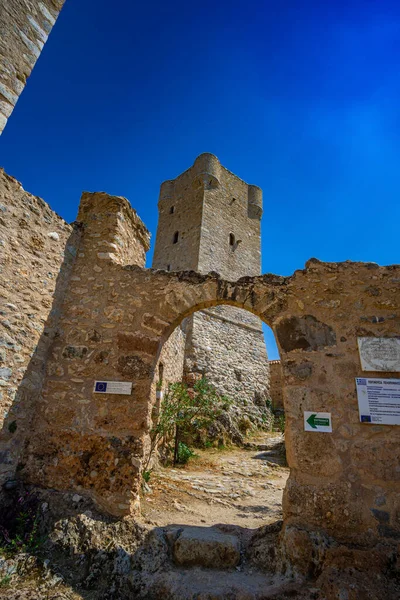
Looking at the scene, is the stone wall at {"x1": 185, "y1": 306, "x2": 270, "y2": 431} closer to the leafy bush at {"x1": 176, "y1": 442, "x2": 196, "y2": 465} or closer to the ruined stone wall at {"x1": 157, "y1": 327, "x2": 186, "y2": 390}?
the ruined stone wall at {"x1": 157, "y1": 327, "x2": 186, "y2": 390}

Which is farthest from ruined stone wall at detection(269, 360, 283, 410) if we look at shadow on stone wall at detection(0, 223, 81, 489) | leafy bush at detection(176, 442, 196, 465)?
shadow on stone wall at detection(0, 223, 81, 489)

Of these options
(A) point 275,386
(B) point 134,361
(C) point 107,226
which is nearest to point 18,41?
(C) point 107,226

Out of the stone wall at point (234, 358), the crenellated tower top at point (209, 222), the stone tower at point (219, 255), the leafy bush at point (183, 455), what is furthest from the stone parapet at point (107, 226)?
the crenellated tower top at point (209, 222)

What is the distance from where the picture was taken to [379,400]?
306cm

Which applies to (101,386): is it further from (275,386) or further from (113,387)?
(275,386)

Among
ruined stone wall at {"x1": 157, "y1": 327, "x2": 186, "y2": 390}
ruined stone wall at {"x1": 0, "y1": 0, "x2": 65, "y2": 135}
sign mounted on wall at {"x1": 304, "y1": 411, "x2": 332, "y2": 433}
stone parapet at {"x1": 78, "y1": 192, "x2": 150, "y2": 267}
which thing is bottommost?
sign mounted on wall at {"x1": 304, "y1": 411, "x2": 332, "y2": 433}

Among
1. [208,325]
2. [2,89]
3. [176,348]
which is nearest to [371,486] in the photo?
[2,89]

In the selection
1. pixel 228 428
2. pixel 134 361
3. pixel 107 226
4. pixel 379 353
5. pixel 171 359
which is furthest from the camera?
pixel 228 428

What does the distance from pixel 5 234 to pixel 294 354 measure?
3134mm

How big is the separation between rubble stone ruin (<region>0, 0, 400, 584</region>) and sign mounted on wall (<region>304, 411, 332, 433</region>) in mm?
13

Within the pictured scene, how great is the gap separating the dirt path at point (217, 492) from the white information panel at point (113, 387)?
4.00 ft

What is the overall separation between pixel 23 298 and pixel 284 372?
9.05ft

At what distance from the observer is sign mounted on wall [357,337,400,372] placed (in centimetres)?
318

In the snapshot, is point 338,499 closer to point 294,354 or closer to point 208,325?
point 294,354
